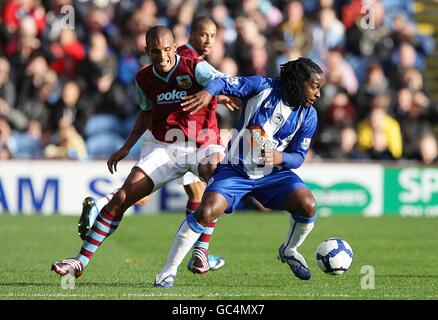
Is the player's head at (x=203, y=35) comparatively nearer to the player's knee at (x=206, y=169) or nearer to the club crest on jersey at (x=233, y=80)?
the player's knee at (x=206, y=169)

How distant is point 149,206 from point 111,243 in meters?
4.68

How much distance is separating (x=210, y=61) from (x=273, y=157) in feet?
31.7

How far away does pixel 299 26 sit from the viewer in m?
21.0

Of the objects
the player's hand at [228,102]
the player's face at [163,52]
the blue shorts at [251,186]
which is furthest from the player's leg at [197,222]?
the player's hand at [228,102]

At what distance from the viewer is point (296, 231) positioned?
955 centimetres

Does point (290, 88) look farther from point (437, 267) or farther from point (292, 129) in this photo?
point (437, 267)

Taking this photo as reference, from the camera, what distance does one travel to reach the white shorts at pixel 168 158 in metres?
9.48

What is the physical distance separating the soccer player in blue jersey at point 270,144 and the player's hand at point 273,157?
0.04ft

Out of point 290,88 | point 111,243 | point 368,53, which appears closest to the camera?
point 290,88

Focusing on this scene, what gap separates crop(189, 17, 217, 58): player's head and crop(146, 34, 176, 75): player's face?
4.02 ft

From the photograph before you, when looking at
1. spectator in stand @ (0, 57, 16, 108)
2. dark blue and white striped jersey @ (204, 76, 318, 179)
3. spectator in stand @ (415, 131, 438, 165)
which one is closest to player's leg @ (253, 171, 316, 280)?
dark blue and white striped jersey @ (204, 76, 318, 179)

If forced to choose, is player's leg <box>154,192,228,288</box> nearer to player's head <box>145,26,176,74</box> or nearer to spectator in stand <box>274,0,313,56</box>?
player's head <box>145,26,176,74</box>

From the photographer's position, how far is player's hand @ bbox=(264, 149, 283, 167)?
29.2ft
